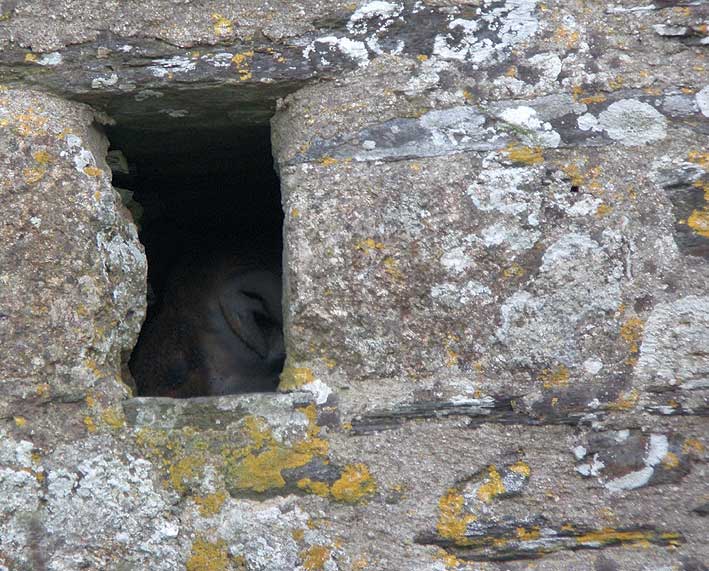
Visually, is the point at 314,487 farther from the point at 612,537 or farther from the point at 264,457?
the point at 612,537

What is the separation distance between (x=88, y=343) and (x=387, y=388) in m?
0.54

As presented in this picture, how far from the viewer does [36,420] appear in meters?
1.55

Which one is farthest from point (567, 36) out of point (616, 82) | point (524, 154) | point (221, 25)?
point (221, 25)

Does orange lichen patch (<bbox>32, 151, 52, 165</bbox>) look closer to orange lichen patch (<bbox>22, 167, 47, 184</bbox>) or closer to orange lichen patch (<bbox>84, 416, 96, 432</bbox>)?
orange lichen patch (<bbox>22, 167, 47, 184</bbox>)

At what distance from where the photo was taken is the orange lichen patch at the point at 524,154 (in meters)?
1.59

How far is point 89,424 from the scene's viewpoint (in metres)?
1.56

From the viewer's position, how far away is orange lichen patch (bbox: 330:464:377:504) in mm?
1537

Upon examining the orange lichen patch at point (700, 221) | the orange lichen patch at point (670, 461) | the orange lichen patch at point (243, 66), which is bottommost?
the orange lichen patch at point (670, 461)

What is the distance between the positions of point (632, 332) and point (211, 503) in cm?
80

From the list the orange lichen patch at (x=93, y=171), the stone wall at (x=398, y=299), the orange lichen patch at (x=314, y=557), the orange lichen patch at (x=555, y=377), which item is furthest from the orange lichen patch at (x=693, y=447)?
the orange lichen patch at (x=93, y=171)

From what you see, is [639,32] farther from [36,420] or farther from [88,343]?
→ [36,420]

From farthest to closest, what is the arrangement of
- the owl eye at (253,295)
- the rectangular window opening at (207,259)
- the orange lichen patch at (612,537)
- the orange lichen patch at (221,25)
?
the owl eye at (253,295) < the rectangular window opening at (207,259) < the orange lichen patch at (221,25) < the orange lichen patch at (612,537)

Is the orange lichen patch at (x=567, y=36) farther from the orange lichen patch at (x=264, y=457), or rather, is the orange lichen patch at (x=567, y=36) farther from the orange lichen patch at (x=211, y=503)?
the orange lichen patch at (x=211, y=503)

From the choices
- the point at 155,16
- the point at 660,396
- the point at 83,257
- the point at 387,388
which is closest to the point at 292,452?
the point at 387,388
